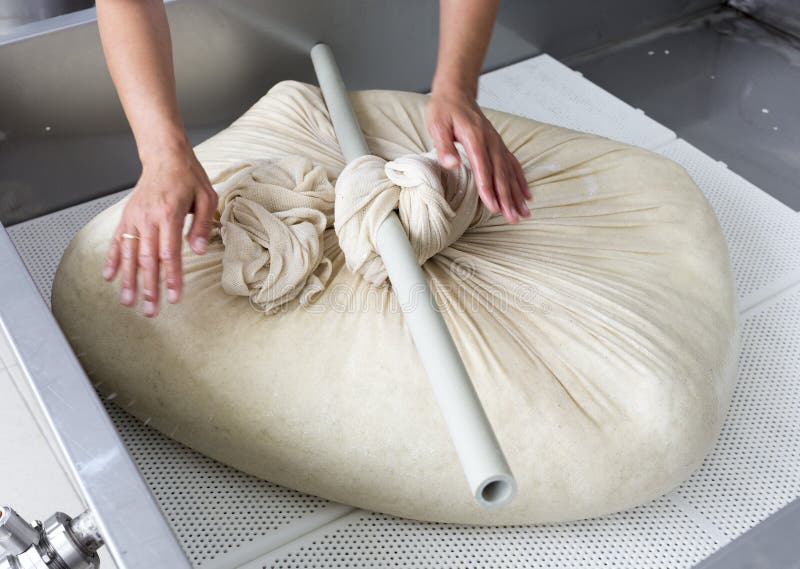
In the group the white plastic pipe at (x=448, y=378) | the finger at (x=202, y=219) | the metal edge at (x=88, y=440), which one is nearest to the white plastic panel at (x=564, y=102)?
the white plastic pipe at (x=448, y=378)

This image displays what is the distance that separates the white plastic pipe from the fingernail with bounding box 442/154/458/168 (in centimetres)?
10

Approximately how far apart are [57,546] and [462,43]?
90 cm

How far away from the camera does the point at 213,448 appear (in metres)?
1.22

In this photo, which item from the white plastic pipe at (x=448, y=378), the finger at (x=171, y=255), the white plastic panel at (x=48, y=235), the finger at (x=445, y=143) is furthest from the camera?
the white plastic panel at (x=48, y=235)

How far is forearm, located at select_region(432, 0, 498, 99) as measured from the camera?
125cm

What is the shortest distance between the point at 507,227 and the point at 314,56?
25.6 inches

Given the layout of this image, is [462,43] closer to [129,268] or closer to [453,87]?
[453,87]

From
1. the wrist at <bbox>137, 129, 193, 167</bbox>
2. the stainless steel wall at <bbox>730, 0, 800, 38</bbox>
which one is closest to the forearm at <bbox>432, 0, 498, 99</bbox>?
the wrist at <bbox>137, 129, 193, 167</bbox>

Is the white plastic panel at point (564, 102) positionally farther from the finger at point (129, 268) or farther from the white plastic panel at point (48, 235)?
the finger at point (129, 268)

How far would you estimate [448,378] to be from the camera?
904 mm

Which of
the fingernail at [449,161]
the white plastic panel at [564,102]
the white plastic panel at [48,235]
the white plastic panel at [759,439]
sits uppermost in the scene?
the fingernail at [449,161]

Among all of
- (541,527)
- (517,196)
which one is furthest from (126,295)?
(541,527)

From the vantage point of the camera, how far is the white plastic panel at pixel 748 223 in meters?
1.62

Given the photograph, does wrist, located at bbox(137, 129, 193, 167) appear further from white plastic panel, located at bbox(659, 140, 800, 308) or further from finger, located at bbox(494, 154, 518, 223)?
white plastic panel, located at bbox(659, 140, 800, 308)
